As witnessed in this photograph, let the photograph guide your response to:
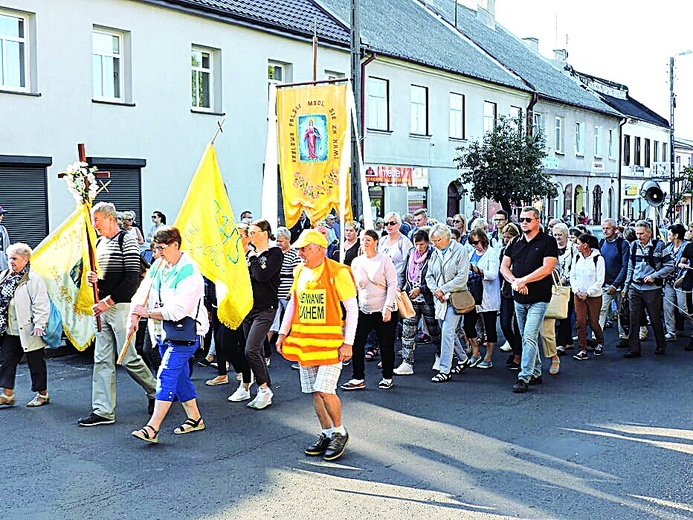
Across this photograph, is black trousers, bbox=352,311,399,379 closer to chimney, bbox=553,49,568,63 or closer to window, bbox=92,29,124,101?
window, bbox=92,29,124,101

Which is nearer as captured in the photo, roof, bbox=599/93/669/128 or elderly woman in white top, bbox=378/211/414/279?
elderly woman in white top, bbox=378/211/414/279

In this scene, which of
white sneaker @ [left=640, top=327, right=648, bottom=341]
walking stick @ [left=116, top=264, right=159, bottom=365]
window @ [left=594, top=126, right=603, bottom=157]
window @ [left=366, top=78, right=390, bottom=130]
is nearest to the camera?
walking stick @ [left=116, top=264, right=159, bottom=365]

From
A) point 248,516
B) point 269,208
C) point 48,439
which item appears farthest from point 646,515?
point 269,208

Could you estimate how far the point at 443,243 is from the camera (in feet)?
33.2

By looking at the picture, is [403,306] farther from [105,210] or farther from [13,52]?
[13,52]

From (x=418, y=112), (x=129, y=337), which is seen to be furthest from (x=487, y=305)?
(x=418, y=112)

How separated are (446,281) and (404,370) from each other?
1.18m

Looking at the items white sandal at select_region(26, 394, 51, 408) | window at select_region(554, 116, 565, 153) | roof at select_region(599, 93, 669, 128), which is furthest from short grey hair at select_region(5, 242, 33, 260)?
roof at select_region(599, 93, 669, 128)

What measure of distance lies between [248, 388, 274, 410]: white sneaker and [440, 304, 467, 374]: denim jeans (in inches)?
89.8

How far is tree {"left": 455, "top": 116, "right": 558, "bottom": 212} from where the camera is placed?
2703cm

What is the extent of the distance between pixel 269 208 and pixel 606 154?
128ft

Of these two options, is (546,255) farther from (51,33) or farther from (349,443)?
(51,33)

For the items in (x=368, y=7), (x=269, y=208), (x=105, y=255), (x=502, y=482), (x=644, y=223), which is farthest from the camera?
(x=368, y=7)

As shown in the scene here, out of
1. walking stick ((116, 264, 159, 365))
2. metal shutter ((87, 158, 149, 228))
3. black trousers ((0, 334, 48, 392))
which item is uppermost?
A: metal shutter ((87, 158, 149, 228))
